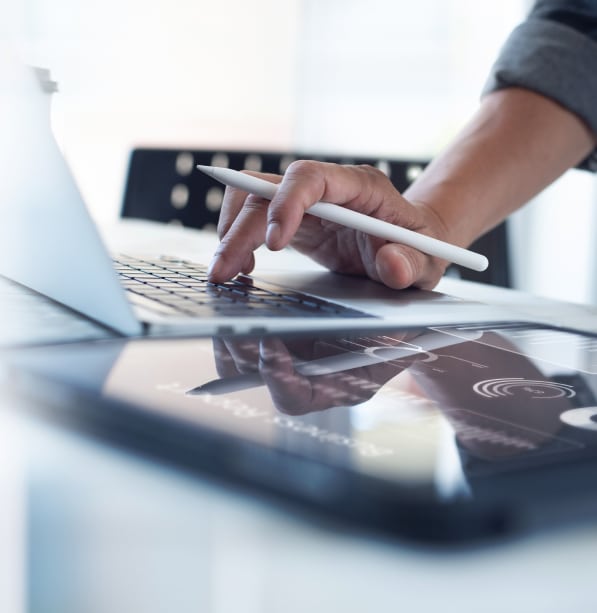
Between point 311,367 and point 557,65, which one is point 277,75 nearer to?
point 557,65

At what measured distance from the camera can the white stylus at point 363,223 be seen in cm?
60

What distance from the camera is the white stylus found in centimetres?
60

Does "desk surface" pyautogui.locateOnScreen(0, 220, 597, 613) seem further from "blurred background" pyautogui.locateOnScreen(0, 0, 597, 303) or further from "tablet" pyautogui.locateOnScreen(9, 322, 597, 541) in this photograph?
"blurred background" pyautogui.locateOnScreen(0, 0, 597, 303)

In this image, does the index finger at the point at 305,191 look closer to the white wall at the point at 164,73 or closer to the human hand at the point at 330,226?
the human hand at the point at 330,226

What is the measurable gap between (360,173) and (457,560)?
0.50 metres

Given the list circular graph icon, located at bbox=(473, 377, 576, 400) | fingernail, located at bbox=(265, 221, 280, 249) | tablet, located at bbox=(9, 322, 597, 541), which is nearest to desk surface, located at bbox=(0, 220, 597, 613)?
tablet, located at bbox=(9, 322, 597, 541)

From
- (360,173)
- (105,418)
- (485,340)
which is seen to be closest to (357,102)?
(360,173)

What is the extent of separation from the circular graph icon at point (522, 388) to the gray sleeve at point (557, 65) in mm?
581

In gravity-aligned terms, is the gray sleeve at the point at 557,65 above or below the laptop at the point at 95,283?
above

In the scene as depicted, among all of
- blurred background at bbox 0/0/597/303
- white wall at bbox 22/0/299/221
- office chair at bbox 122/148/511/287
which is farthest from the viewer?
white wall at bbox 22/0/299/221

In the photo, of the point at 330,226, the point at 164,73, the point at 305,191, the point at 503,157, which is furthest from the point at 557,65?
the point at 164,73

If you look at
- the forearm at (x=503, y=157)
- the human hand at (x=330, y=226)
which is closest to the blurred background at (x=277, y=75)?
the forearm at (x=503, y=157)

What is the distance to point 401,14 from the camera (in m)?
3.19

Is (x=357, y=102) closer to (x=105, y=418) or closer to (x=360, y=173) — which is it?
(x=360, y=173)
